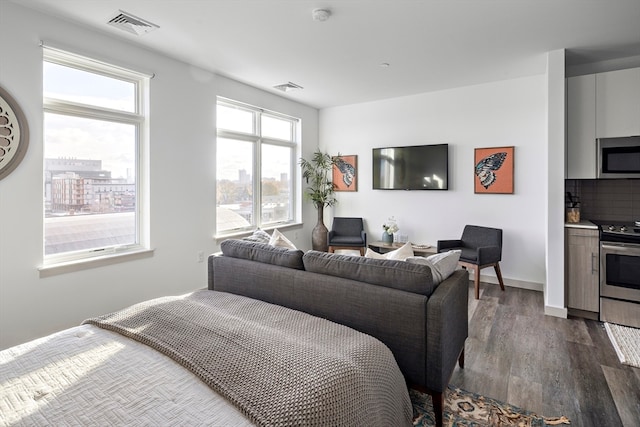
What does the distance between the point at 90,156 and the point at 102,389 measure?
8.92ft

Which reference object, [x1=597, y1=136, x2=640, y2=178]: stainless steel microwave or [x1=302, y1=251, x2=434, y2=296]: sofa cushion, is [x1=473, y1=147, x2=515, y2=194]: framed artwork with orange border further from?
[x1=302, y1=251, x2=434, y2=296]: sofa cushion

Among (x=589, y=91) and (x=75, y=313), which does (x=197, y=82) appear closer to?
(x=75, y=313)

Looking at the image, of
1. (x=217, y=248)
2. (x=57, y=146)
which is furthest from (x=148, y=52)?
(x=217, y=248)

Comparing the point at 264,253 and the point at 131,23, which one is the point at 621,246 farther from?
the point at 131,23

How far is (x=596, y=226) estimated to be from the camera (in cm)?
335

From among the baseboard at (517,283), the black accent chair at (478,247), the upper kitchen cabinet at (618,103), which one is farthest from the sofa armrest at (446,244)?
the upper kitchen cabinet at (618,103)

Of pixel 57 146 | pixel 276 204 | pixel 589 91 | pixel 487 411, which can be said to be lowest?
pixel 487 411

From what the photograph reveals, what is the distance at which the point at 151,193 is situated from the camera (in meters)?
3.58

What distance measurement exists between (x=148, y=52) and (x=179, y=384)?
11.3 feet

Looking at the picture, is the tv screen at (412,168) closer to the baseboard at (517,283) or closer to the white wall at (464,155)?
the white wall at (464,155)

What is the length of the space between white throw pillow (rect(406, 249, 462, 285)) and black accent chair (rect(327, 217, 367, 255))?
9.64 ft

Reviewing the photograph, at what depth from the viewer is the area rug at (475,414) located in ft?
6.26

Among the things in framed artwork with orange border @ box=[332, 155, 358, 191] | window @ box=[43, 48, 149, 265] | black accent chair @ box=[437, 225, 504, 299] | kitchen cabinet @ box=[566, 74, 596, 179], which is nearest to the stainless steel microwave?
kitchen cabinet @ box=[566, 74, 596, 179]

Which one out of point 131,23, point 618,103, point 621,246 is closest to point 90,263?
point 131,23
